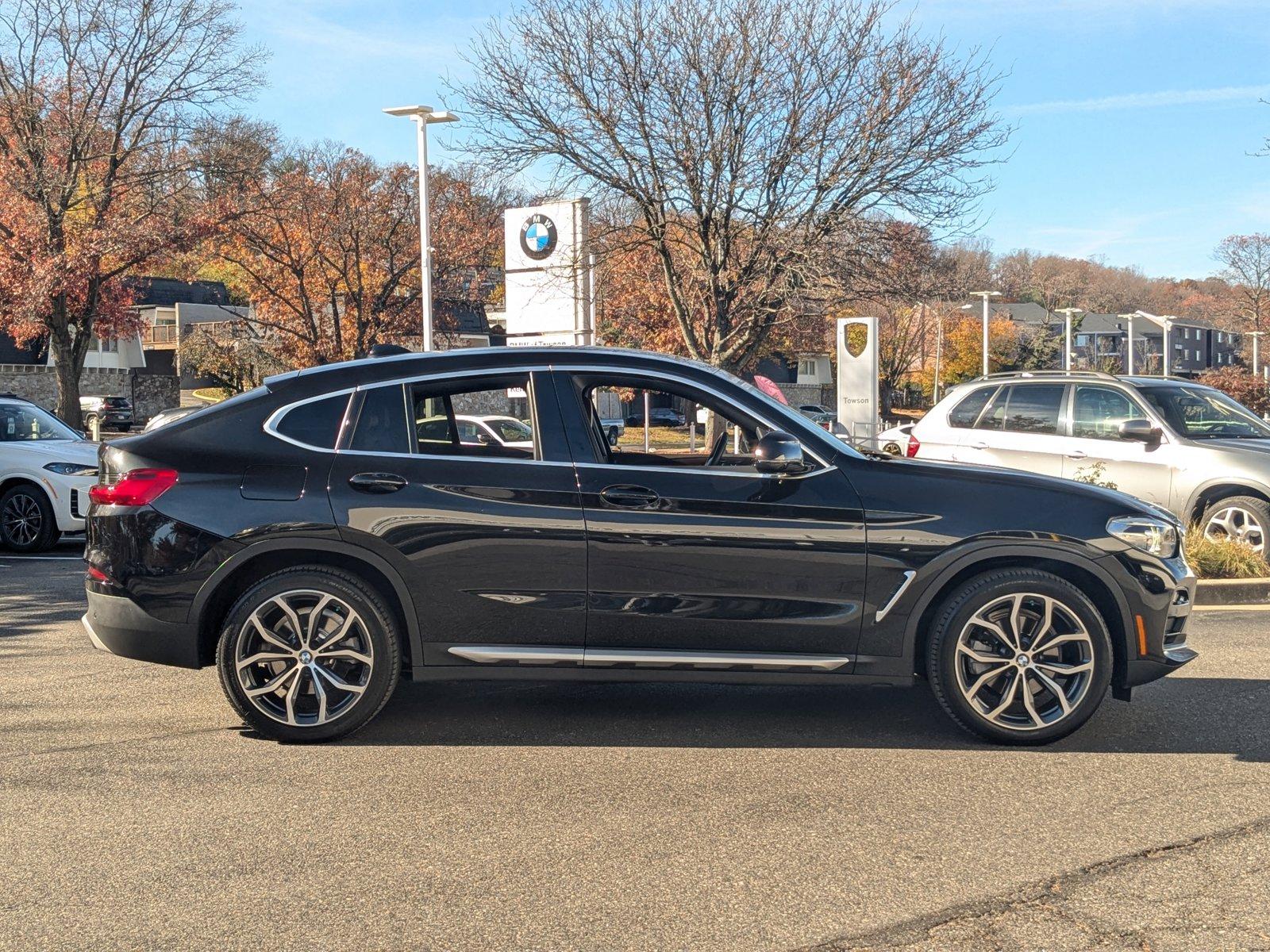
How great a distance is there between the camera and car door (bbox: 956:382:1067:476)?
11.8 m

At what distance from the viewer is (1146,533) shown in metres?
5.69

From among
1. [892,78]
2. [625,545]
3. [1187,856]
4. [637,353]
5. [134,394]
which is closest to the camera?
[1187,856]

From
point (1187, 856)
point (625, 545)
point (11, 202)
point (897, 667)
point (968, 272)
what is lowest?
point (1187, 856)

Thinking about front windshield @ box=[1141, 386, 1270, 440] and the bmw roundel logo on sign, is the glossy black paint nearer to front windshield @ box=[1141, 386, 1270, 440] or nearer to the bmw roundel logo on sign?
front windshield @ box=[1141, 386, 1270, 440]

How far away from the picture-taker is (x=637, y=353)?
232 inches

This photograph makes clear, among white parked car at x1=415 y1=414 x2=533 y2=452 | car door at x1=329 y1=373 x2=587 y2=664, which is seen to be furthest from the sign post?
car door at x1=329 y1=373 x2=587 y2=664

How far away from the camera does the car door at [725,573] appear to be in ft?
18.0

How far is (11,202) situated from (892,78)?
19.0 metres

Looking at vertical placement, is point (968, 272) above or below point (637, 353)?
above

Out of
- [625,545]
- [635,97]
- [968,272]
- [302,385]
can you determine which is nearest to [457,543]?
[625,545]

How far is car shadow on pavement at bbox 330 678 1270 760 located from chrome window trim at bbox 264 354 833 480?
1.26m

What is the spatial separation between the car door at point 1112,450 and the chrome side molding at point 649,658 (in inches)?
257

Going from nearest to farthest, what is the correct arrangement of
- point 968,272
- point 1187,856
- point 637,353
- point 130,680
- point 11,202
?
1. point 1187,856
2. point 637,353
3. point 130,680
4. point 968,272
5. point 11,202

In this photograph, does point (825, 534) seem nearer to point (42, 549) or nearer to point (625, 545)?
point (625, 545)
